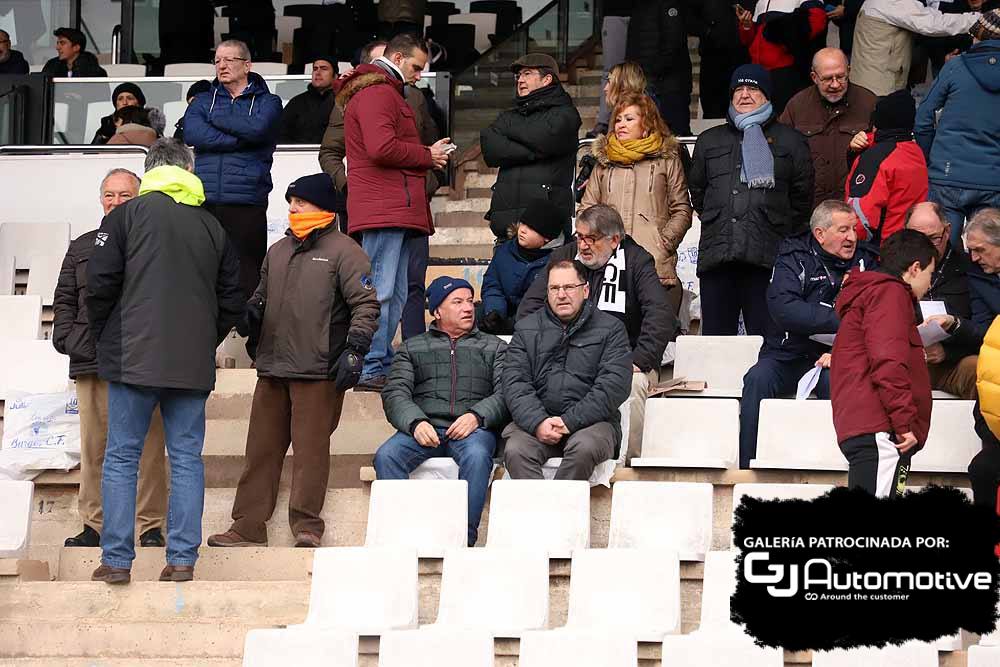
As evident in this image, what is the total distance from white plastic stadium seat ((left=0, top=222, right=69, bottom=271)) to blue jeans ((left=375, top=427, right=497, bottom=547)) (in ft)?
13.8

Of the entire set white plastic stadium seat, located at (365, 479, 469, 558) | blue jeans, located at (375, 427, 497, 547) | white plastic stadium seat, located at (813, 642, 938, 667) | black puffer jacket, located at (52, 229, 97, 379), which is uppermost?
black puffer jacket, located at (52, 229, 97, 379)

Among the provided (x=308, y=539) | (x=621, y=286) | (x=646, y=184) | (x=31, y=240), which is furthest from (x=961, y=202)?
(x=31, y=240)

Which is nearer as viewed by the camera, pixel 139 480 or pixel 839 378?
pixel 839 378

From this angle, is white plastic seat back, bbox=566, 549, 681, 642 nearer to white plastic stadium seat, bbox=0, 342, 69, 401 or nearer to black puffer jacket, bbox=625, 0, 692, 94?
white plastic stadium seat, bbox=0, 342, 69, 401

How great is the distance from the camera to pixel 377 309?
7855mm

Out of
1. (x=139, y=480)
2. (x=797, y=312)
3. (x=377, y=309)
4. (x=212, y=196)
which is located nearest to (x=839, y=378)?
(x=797, y=312)

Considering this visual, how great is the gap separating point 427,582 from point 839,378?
171cm

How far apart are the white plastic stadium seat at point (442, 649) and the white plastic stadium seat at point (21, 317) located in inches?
160

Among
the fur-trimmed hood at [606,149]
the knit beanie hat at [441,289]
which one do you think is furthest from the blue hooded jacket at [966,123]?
the knit beanie hat at [441,289]

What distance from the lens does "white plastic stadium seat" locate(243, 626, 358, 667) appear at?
614 cm

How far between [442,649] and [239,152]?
399cm

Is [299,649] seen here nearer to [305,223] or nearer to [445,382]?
[445,382]

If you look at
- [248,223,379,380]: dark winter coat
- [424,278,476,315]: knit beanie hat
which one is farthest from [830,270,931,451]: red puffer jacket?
[248,223,379,380]: dark winter coat

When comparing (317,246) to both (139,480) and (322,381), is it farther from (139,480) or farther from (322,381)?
(139,480)
